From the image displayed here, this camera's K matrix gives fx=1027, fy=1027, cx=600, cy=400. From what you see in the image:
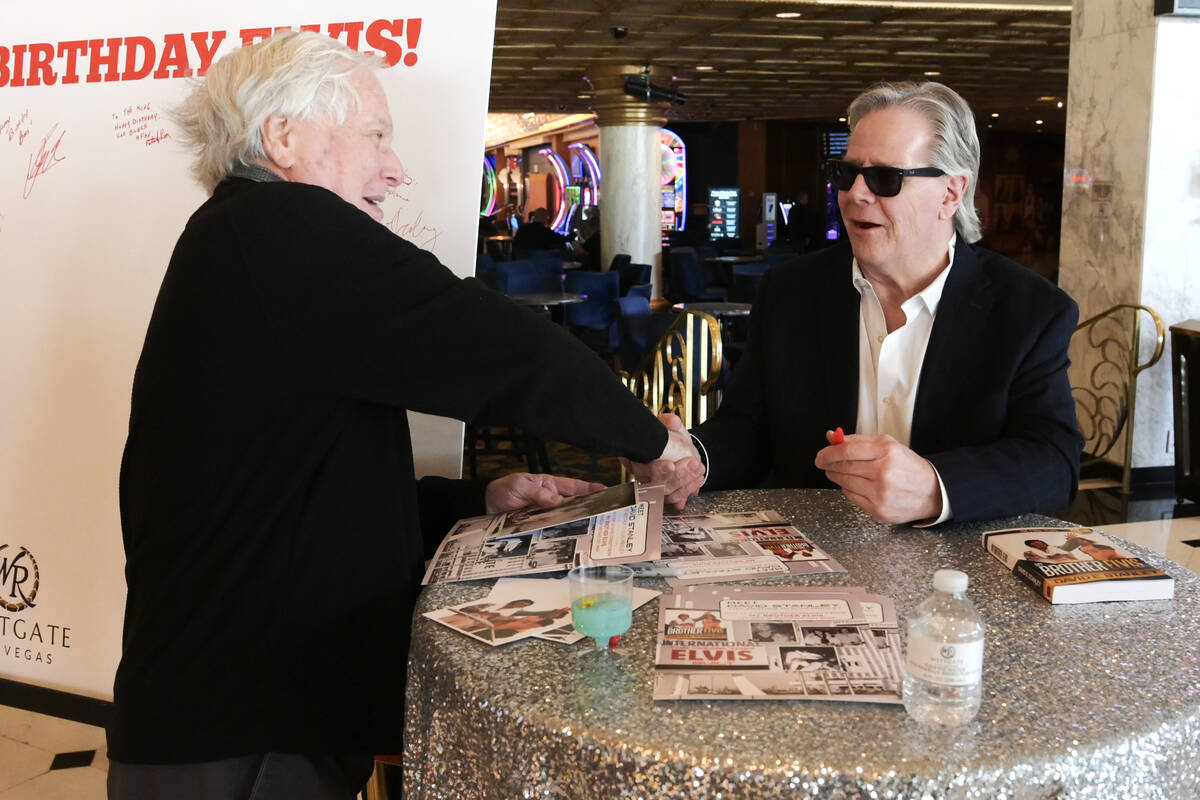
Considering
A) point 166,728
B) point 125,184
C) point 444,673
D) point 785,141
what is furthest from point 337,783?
point 785,141

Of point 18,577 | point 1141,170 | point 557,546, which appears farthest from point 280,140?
point 1141,170

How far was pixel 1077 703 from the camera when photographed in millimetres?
1138

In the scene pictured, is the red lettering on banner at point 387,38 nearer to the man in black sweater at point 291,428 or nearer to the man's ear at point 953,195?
the man in black sweater at point 291,428

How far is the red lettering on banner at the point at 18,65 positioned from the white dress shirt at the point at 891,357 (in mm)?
2302

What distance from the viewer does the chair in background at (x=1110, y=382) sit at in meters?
4.96

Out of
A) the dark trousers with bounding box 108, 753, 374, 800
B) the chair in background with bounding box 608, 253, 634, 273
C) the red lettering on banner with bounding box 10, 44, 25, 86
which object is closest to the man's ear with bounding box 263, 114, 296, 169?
the dark trousers with bounding box 108, 753, 374, 800

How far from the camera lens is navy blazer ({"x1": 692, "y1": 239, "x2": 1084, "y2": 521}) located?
72.3 inches

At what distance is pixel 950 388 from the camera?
203 centimetres

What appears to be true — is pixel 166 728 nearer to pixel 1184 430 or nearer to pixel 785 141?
pixel 1184 430

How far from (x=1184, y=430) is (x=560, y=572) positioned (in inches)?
171

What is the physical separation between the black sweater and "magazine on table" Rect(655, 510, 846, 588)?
22cm

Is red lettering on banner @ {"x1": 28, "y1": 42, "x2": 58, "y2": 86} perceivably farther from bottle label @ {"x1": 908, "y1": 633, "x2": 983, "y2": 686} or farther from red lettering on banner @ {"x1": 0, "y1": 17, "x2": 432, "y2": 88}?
bottle label @ {"x1": 908, "y1": 633, "x2": 983, "y2": 686}
